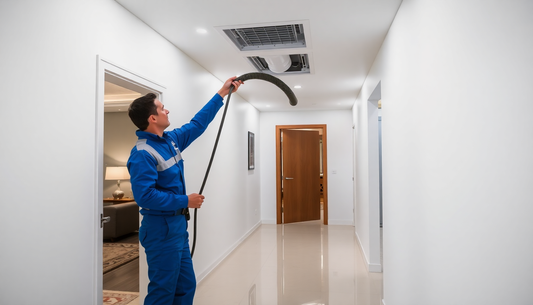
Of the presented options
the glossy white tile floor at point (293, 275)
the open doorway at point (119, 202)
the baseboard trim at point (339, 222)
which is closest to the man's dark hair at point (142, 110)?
the open doorway at point (119, 202)

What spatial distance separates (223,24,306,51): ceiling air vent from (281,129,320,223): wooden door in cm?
416

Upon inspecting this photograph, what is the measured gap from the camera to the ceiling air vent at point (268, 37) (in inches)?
114

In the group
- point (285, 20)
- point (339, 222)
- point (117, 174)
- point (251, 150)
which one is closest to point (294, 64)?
point (285, 20)

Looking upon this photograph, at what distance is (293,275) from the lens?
12.6 feet

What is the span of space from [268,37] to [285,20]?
53 cm

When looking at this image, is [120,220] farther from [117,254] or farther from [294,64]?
[294,64]

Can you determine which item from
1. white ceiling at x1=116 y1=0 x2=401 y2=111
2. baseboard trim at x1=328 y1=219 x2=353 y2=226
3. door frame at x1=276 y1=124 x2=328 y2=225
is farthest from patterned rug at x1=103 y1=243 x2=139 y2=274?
baseboard trim at x1=328 y1=219 x2=353 y2=226

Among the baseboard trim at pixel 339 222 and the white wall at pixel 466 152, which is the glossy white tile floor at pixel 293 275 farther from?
the baseboard trim at pixel 339 222

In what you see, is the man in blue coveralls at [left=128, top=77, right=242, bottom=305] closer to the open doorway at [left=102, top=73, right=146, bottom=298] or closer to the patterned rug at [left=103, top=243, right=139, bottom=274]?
the open doorway at [left=102, top=73, right=146, bottom=298]

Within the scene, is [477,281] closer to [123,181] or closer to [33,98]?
[33,98]

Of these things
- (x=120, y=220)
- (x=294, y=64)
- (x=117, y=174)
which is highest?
(x=294, y=64)

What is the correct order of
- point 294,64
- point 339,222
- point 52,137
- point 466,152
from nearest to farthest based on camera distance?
point 466,152, point 52,137, point 294,64, point 339,222

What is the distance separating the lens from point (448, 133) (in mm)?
1453

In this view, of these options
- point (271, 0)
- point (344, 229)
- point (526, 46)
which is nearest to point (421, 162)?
point (526, 46)
